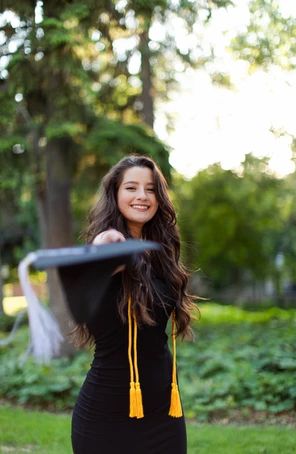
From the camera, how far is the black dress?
2430 millimetres

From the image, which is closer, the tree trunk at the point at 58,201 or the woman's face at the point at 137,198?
the woman's face at the point at 137,198

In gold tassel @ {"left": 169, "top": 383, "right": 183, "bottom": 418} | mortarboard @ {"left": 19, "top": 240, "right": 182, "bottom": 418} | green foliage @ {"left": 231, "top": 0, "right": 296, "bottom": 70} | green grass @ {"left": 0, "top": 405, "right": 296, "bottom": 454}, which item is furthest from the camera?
green foliage @ {"left": 231, "top": 0, "right": 296, "bottom": 70}

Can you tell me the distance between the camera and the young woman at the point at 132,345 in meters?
2.42

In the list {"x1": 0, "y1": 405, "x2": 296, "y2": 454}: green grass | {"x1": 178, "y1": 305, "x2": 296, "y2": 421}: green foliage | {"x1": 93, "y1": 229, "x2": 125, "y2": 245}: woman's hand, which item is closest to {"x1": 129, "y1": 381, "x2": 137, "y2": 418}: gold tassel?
{"x1": 93, "y1": 229, "x2": 125, "y2": 245}: woman's hand

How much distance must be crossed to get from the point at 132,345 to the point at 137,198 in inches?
24.2

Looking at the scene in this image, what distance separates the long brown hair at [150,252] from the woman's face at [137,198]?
1.0 inches

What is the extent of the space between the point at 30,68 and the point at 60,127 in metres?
1.00

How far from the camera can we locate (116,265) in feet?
6.82

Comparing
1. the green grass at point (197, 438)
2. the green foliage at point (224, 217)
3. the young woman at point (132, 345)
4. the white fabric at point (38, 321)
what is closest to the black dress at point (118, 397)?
the young woman at point (132, 345)

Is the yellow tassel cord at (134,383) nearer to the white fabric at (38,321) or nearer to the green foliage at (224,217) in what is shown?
the white fabric at (38,321)

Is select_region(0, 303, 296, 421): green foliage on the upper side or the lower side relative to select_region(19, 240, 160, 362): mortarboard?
lower

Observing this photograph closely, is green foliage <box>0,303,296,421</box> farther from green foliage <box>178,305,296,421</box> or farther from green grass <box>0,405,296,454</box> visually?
green grass <box>0,405,296,454</box>

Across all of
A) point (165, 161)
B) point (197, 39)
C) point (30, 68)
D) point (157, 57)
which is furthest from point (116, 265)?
point (157, 57)

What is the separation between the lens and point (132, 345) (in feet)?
7.95
